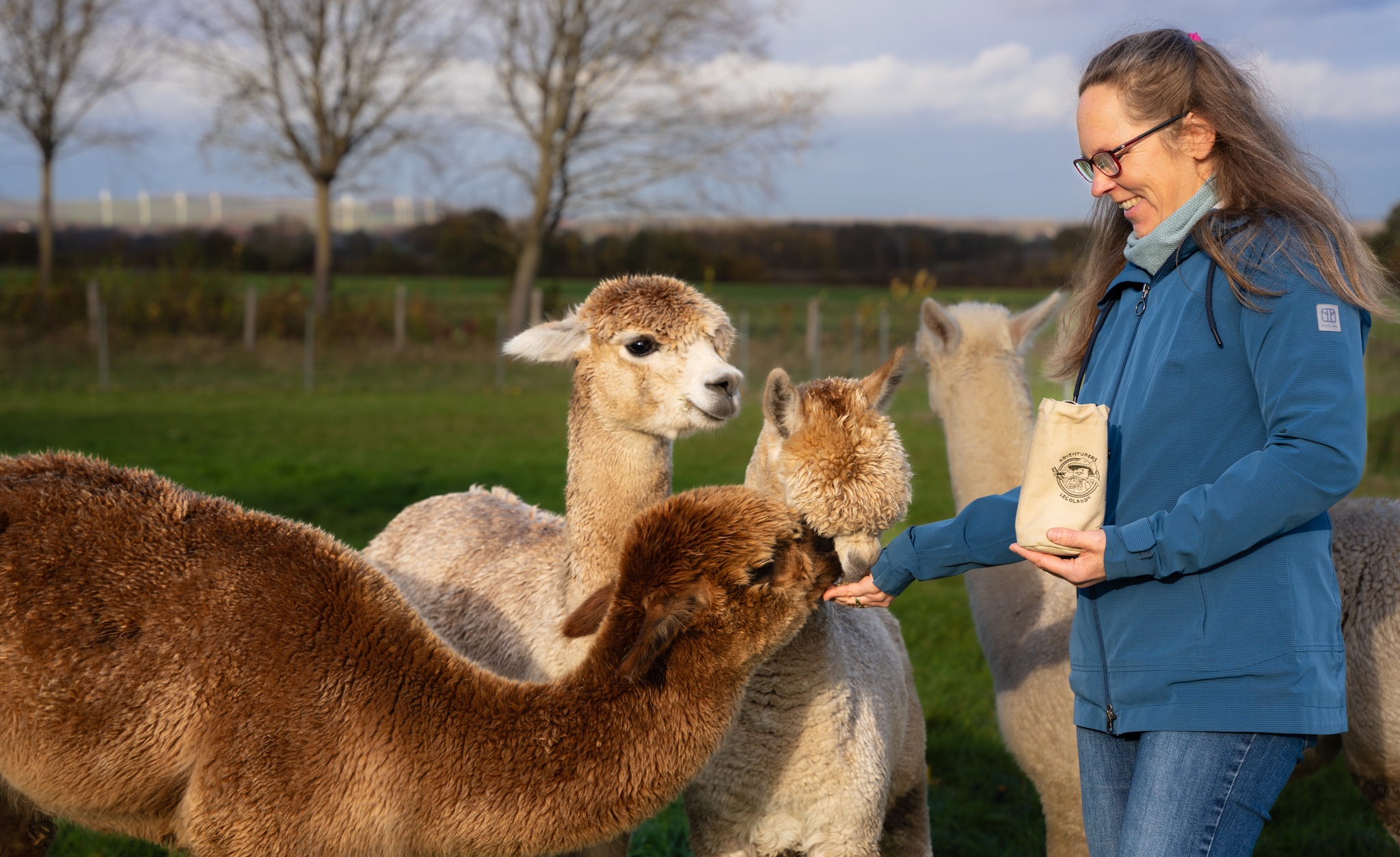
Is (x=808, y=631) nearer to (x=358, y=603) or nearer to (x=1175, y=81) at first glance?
(x=358, y=603)

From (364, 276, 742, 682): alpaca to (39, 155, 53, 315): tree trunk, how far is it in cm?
2288

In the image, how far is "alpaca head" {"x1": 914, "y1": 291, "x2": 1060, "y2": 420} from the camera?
13.1 ft

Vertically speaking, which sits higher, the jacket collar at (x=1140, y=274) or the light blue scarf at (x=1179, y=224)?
the light blue scarf at (x=1179, y=224)

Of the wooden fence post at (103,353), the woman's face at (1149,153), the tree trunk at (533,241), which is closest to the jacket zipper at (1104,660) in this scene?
the woman's face at (1149,153)

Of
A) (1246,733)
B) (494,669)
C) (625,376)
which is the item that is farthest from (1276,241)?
(494,669)

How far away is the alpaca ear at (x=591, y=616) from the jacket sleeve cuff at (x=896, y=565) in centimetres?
59

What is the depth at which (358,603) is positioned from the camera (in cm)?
244

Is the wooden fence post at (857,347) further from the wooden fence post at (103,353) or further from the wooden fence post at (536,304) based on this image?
the wooden fence post at (103,353)

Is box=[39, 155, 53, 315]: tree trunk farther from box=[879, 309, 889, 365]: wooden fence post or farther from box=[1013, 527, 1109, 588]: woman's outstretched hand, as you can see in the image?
box=[1013, 527, 1109, 588]: woman's outstretched hand

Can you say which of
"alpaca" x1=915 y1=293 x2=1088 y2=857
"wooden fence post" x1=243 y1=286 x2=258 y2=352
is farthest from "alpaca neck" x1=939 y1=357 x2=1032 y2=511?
"wooden fence post" x1=243 y1=286 x2=258 y2=352

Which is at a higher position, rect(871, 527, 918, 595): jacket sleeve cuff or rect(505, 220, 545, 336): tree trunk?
rect(505, 220, 545, 336): tree trunk

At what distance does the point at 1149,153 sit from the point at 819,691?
1.44 m

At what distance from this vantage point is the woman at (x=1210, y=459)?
1.80 m

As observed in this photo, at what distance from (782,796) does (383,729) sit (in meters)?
0.98
